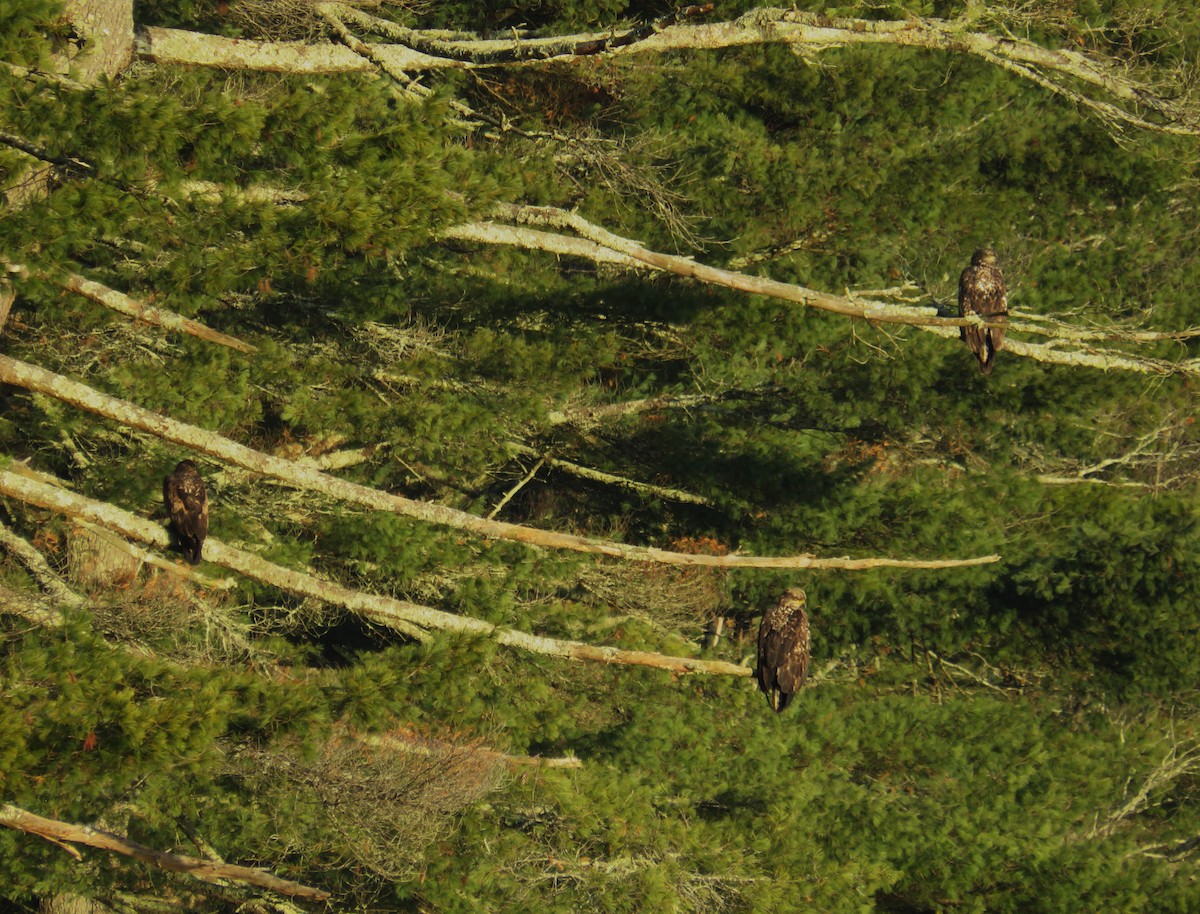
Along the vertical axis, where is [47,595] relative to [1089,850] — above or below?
above

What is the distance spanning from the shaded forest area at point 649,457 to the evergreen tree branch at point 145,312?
0.11ft

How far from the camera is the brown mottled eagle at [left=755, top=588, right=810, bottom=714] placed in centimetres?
866

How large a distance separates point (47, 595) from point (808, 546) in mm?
7096

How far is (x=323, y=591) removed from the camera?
6777 mm

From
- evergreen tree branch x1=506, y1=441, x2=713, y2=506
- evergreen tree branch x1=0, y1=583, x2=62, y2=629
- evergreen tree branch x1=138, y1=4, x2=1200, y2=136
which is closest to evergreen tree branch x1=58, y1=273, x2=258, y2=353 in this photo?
evergreen tree branch x1=138, y1=4, x2=1200, y2=136

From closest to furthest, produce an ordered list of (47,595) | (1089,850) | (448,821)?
1. (47,595)
2. (448,821)
3. (1089,850)

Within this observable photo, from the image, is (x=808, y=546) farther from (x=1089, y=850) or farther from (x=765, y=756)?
(x=1089, y=850)

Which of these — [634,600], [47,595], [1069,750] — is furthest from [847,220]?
[47,595]

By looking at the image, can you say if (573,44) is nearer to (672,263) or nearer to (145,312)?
(672,263)

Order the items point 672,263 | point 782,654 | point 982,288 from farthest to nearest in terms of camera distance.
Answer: point 982,288, point 782,654, point 672,263

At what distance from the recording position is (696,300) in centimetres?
1177

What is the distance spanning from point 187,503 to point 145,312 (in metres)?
1.60

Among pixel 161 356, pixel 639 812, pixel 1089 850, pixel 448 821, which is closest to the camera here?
pixel 448 821

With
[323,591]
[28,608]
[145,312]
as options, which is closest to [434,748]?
[323,591]
